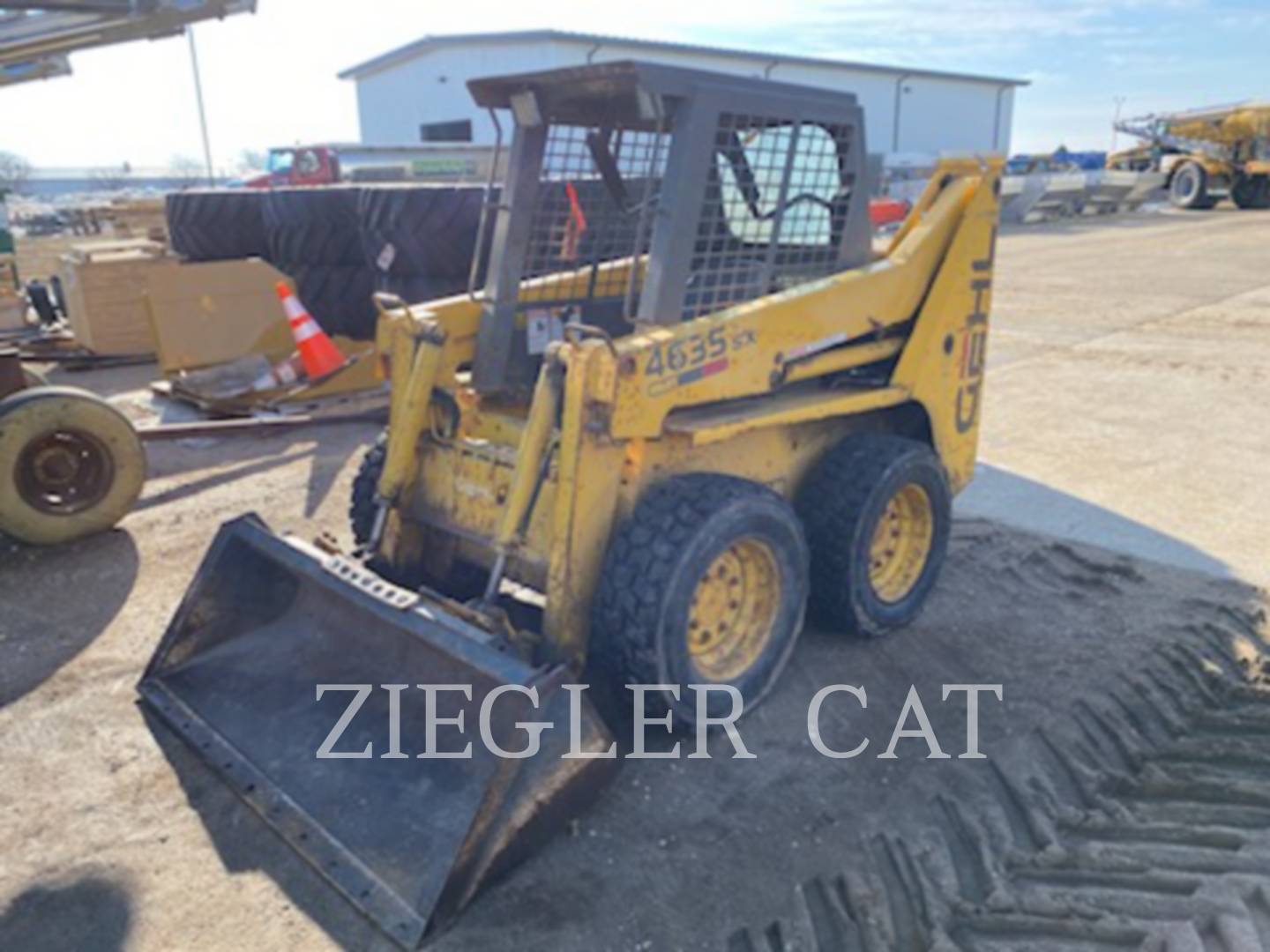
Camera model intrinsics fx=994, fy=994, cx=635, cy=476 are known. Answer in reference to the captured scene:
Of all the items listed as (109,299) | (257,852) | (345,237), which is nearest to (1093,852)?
(257,852)

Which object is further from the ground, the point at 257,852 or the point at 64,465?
the point at 64,465

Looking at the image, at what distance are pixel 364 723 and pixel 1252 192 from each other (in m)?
34.8

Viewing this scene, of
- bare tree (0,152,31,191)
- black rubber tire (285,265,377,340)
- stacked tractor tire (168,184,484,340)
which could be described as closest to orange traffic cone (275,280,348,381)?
black rubber tire (285,265,377,340)

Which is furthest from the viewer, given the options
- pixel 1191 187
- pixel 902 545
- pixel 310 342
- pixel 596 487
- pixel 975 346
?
pixel 1191 187

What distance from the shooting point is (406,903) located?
8.77ft

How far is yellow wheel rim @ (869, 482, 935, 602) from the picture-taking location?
4.34 m

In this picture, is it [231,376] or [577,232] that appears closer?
[577,232]

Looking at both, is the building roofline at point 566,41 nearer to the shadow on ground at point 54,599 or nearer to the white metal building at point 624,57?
the white metal building at point 624,57

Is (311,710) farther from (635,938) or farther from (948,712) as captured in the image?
(948,712)

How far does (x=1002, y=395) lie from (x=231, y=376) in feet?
21.7

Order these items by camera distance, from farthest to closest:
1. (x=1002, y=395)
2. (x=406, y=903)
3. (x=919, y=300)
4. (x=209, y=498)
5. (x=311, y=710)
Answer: (x=1002, y=395)
(x=209, y=498)
(x=919, y=300)
(x=311, y=710)
(x=406, y=903)

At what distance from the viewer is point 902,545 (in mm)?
4438

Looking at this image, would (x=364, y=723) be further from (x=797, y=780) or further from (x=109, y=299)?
(x=109, y=299)

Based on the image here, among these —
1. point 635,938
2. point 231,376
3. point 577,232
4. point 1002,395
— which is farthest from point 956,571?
point 231,376
